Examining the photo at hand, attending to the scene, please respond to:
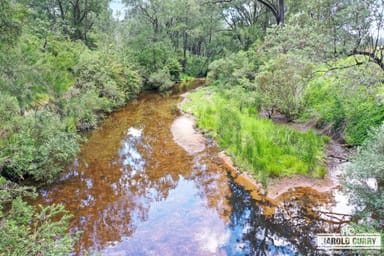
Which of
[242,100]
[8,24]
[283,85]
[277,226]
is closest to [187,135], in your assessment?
[242,100]

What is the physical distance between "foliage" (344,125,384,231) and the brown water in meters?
1.51

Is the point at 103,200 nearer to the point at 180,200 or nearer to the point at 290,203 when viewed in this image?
the point at 180,200

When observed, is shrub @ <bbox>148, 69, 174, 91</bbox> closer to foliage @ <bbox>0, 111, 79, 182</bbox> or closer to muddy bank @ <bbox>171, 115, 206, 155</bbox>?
muddy bank @ <bbox>171, 115, 206, 155</bbox>

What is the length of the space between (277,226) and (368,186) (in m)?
2.27

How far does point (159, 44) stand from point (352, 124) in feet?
67.9

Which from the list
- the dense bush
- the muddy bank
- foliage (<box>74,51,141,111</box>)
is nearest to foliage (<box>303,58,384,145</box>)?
the dense bush

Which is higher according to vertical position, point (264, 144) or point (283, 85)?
point (283, 85)

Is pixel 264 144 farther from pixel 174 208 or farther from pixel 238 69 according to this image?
pixel 238 69

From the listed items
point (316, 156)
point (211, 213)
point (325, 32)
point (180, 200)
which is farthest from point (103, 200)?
point (325, 32)

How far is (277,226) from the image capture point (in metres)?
6.45

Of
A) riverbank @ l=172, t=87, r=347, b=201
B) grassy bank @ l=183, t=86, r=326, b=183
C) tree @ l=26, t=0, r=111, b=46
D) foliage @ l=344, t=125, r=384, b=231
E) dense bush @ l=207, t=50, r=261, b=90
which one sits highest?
tree @ l=26, t=0, r=111, b=46

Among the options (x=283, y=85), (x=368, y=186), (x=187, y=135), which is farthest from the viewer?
(x=187, y=135)

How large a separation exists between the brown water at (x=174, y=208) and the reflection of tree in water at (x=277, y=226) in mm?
19

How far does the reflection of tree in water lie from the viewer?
5805 millimetres
